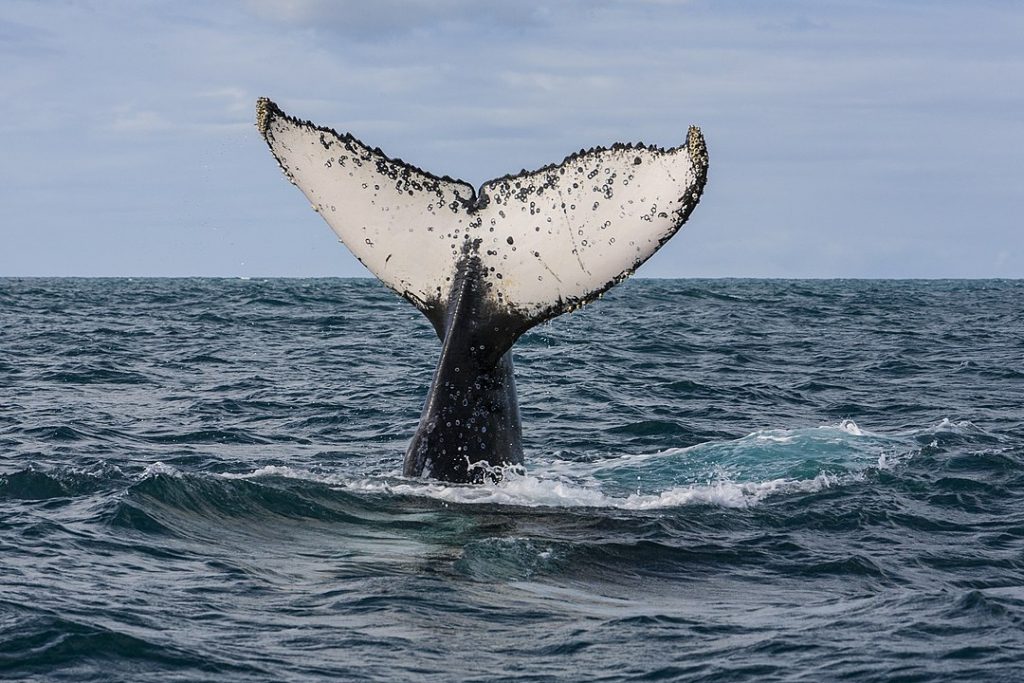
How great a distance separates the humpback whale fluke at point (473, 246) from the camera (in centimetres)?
780

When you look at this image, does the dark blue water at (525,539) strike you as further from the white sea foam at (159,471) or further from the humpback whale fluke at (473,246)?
the humpback whale fluke at (473,246)

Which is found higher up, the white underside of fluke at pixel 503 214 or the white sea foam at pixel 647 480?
Result: the white underside of fluke at pixel 503 214

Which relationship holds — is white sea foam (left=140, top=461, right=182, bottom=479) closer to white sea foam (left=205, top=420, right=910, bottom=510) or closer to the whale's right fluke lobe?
white sea foam (left=205, top=420, right=910, bottom=510)

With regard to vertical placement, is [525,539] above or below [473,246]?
below

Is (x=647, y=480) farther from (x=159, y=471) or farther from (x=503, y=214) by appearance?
(x=159, y=471)

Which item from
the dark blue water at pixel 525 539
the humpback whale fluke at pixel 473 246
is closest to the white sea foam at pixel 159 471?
the dark blue water at pixel 525 539

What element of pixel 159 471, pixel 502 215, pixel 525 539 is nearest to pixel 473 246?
pixel 502 215

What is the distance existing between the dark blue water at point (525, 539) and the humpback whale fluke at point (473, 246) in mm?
483

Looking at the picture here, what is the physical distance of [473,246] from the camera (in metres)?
8.61

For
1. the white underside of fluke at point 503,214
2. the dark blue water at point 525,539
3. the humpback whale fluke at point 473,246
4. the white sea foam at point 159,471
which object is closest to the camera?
the dark blue water at point 525,539

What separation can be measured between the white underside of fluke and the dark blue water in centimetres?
140

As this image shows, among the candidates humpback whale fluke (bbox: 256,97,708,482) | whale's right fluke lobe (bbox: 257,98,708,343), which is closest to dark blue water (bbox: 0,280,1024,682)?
humpback whale fluke (bbox: 256,97,708,482)

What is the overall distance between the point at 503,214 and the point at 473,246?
0.28 m

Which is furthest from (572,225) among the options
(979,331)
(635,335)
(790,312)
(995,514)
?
(790,312)
